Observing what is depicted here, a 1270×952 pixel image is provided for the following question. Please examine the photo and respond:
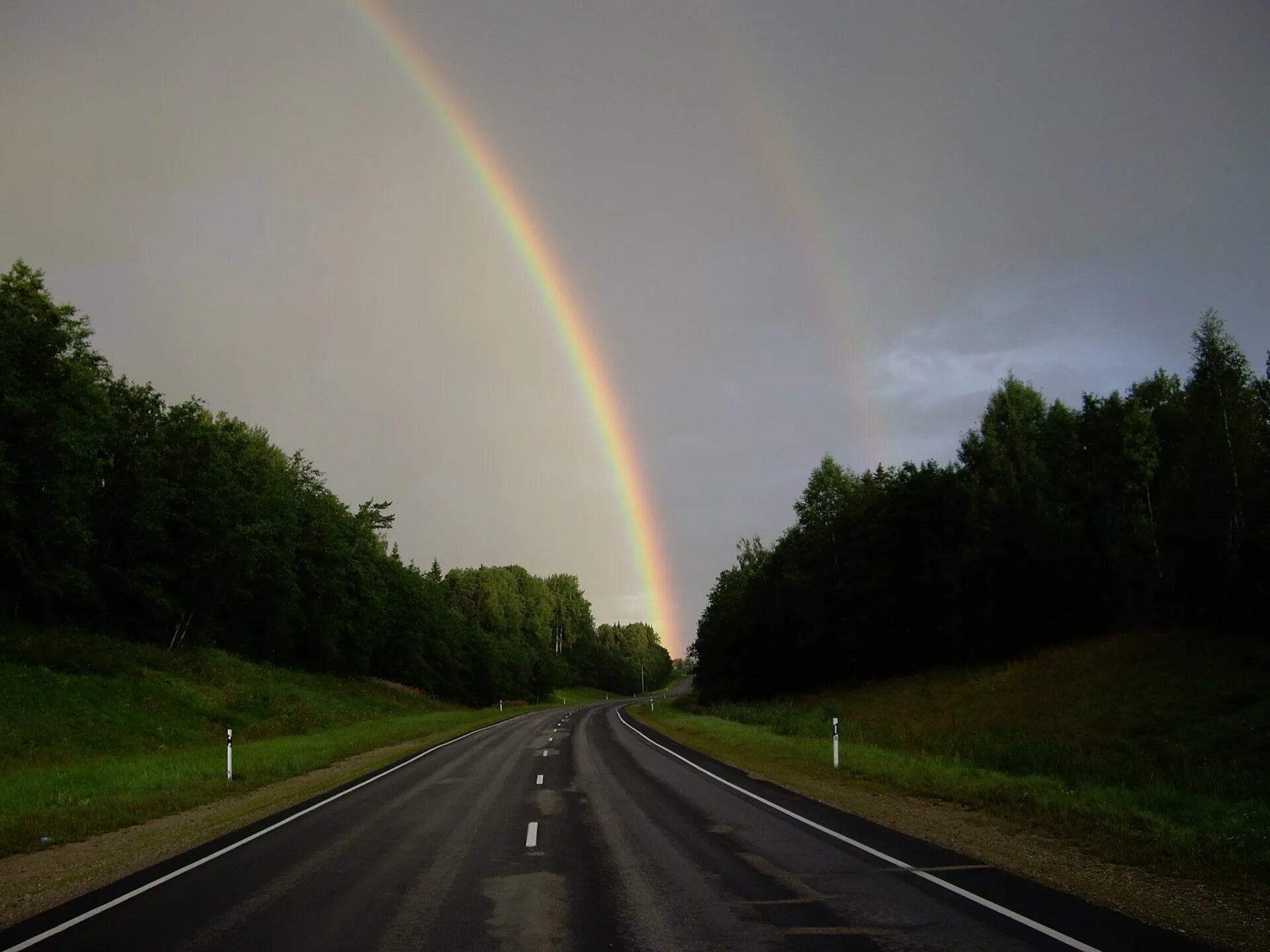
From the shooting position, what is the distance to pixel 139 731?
1059 inches

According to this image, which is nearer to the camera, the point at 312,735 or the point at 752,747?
the point at 752,747

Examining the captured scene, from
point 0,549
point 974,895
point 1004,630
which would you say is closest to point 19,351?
point 0,549

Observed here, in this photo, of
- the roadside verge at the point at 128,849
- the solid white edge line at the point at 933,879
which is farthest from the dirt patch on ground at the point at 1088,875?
the roadside verge at the point at 128,849

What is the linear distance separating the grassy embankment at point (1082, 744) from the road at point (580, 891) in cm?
273

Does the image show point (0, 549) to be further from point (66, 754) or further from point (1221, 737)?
point (1221, 737)

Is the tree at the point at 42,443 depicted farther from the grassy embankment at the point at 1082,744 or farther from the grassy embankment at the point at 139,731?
the grassy embankment at the point at 1082,744

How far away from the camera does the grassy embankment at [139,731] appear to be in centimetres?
1527

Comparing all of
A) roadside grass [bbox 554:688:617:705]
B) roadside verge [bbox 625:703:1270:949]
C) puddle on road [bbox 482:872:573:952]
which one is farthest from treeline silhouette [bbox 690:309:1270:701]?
roadside grass [bbox 554:688:617:705]

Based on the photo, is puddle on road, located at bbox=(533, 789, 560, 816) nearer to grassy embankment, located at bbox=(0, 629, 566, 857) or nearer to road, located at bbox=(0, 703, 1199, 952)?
road, located at bbox=(0, 703, 1199, 952)

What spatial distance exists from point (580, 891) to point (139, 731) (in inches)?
994

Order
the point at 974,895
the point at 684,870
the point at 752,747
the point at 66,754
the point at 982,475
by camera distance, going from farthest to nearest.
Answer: the point at 982,475 < the point at 752,747 < the point at 66,754 < the point at 684,870 < the point at 974,895

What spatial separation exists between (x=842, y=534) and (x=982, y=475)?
1338cm

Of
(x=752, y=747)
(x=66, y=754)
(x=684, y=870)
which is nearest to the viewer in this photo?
(x=684, y=870)

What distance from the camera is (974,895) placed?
7.79 metres
